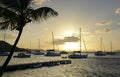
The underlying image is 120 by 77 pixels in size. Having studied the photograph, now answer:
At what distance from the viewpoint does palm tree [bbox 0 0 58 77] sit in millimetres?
21078

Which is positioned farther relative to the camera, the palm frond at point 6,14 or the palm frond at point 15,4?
the palm frond at point 15,4

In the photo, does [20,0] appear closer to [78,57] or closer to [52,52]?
[78,57]

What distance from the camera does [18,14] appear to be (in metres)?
21.6

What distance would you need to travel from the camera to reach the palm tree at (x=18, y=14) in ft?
69.2

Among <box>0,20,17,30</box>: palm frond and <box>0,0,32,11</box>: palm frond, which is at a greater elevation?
<box>0,0,32,11</box>: palm frond

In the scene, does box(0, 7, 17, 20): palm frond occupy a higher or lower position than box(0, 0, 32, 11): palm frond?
lower

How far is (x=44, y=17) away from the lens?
72.0ft

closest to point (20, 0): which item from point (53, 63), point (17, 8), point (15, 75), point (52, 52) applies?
point (17, 8)

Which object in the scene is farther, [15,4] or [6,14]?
[15,4]

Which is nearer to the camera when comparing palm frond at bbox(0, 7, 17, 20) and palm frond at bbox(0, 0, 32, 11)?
palm frond at bbox(0, 7, 17, 20)

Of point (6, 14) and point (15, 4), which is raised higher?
point (15, 4)

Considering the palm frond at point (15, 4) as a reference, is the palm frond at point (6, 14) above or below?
below

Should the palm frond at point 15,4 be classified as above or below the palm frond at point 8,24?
above

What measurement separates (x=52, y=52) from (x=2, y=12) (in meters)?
178
